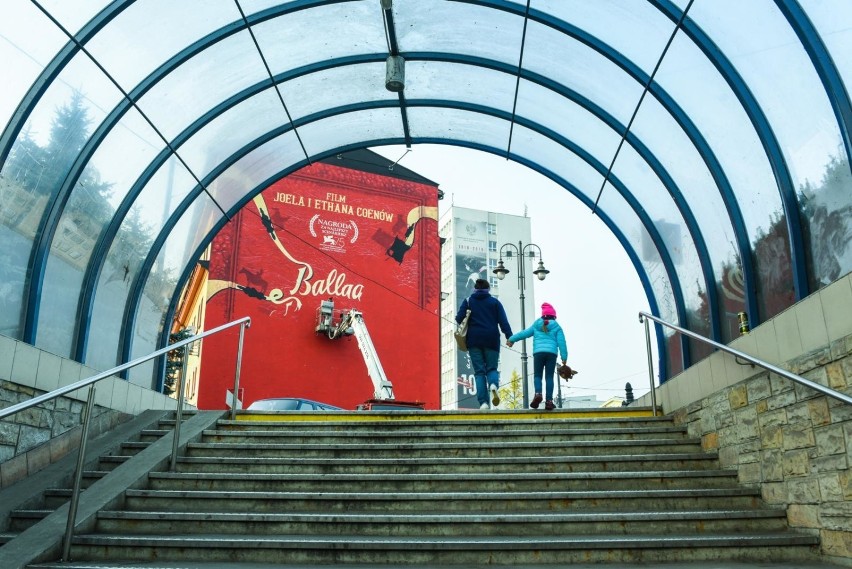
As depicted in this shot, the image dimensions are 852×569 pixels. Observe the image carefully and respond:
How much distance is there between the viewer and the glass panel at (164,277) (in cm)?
965

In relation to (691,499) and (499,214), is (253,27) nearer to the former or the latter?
(691,499)

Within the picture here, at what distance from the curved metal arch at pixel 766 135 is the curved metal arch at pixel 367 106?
1058 mm

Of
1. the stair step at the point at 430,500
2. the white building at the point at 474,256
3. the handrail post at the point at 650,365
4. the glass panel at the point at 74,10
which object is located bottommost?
the stair step at the point at 430,500

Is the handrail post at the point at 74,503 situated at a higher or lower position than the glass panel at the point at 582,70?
lower

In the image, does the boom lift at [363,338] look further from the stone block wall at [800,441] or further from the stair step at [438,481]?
the stone block wall at [800,441]

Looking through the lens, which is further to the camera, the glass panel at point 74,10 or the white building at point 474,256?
the white building at point 474,256

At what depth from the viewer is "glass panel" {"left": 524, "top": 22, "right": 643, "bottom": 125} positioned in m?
8.55

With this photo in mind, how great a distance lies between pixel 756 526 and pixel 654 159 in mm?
4967

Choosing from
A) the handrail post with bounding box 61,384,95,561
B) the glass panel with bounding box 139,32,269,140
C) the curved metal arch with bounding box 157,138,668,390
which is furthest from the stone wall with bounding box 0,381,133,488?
the glass panel with bounding box 139,32,269,140

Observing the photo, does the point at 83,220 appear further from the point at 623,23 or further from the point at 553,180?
the point at 553,180

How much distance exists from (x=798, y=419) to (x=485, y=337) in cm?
463

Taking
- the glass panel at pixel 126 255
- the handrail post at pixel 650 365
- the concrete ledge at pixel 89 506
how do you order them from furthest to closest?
the glass panel at pixel 126 255, the handrail post at pixel 650 365, the concrete ledge at pixel 89 506

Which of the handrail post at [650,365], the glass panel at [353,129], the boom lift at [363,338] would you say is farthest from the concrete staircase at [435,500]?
the boom lift at [363,338]

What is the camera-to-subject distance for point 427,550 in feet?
14.8
